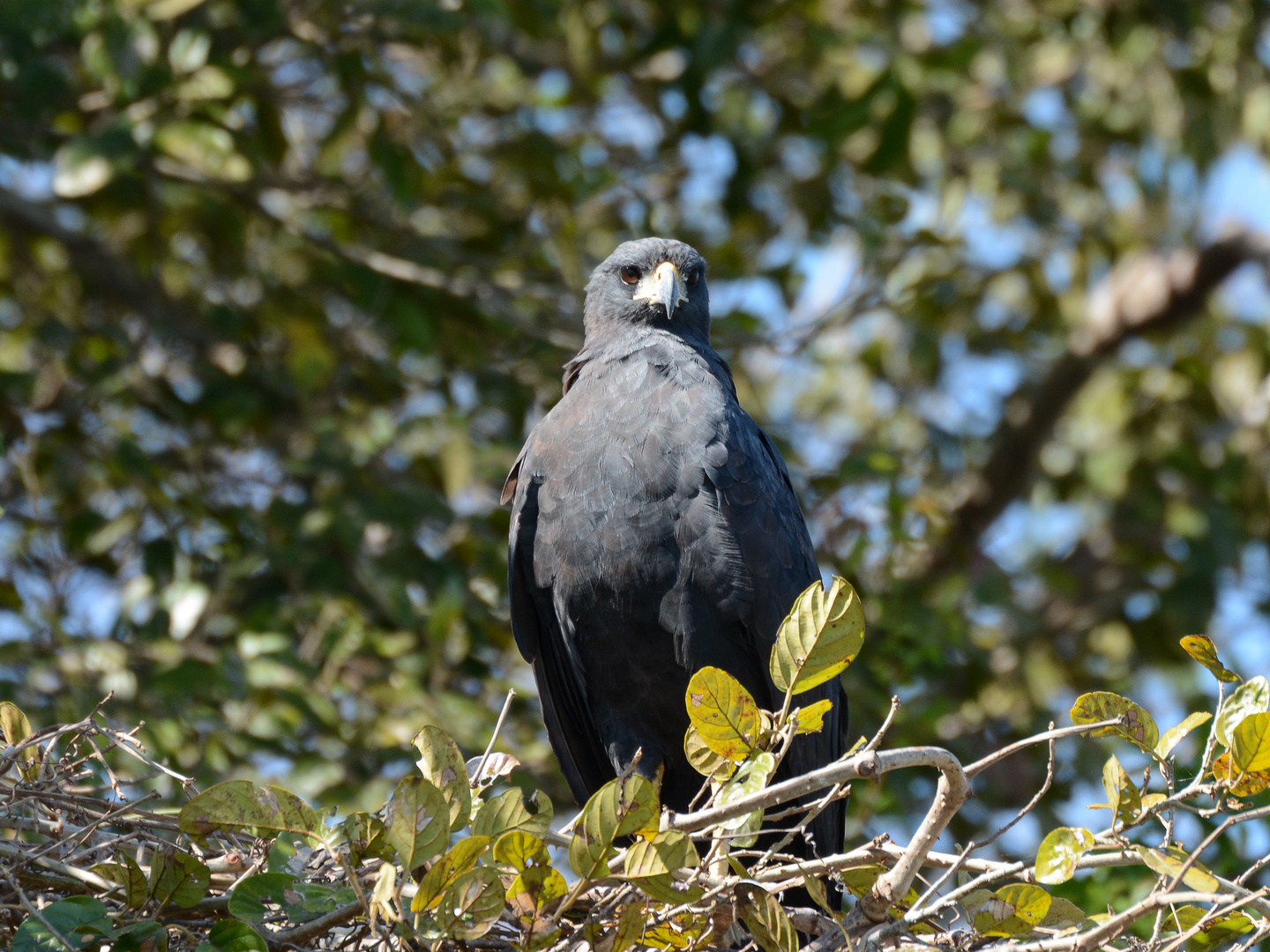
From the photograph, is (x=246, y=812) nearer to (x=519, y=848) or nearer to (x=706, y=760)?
(x=519, y=848)

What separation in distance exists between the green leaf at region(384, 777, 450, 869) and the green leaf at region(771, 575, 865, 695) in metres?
0.65

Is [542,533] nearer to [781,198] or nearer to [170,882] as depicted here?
[170,882]

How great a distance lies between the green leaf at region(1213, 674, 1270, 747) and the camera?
2.24 m

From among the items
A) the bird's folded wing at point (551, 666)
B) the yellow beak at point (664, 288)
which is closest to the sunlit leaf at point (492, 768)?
the bird's folded wing at point (551, 666)

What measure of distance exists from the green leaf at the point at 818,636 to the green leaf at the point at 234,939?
1.03 metres

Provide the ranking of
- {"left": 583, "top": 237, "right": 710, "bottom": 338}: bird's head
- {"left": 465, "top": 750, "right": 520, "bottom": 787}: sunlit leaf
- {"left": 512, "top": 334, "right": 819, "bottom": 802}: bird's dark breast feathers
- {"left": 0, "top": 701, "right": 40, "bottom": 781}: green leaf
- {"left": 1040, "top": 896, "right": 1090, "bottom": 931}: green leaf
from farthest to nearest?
{"left": 583, "top": 237, "right": 710, "bottom": 338}: bird's head
{"left": 512, "top": 334, "right": 819, "bottom": 802}: bird's dark breast feathers
{"left": 465, "top": 750, "right": 520, "bottom": 787}: sunlit leaf
{"left": 0, "top": 701, "right": 40, "bottom": 781}: green leaf
{"left": 1040, "top": 896, "right": 1090, "bottom": 931}: green leaf

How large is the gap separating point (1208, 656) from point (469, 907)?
140cm

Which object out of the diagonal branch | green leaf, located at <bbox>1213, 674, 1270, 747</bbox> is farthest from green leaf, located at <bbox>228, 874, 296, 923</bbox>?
the diagonal branch

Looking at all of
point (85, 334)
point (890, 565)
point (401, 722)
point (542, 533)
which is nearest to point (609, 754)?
point (542, 533)

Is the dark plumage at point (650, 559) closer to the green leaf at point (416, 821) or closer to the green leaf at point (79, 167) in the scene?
the green leaf at point (416, 821)

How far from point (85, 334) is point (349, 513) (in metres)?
1.69

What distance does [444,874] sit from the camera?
2086 mm

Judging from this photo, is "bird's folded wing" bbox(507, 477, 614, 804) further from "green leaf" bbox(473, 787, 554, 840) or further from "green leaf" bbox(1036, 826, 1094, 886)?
"green leaf" bbox(1036, 826, 1094, 886)

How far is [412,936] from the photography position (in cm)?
213
